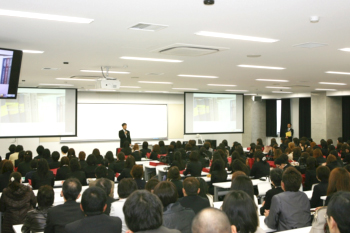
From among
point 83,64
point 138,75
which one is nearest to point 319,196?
point 83,64

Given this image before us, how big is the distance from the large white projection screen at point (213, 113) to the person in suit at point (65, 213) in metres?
11.4

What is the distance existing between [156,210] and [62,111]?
1102cm

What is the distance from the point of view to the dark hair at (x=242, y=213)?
2695 mm

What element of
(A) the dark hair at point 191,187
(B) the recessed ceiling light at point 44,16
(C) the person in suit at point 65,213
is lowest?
(C) the person in suit at point 65,213

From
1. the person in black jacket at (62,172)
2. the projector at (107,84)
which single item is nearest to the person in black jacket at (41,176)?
the person in black jacket at (62,172)

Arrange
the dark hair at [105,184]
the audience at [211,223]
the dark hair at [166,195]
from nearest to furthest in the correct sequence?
the audience at [211,223]
the dark hair at [166,195]
the dark hair at [105,184]

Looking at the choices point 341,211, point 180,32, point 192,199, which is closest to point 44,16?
point 180,32

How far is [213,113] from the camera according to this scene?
15.9 metres

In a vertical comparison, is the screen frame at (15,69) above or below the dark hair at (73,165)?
above

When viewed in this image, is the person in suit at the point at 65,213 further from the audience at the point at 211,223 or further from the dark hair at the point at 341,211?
the dark hair at the point at 341,211

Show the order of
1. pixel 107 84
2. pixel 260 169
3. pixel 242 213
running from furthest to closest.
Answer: pixel 107 84 < pixel 260 169 < pixel 242 213

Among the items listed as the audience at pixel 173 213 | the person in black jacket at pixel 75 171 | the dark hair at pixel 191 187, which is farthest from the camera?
the person in black jacket at pixel 75 171

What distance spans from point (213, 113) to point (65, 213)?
1266cm

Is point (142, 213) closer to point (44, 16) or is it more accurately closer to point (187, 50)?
point (44, 16)
